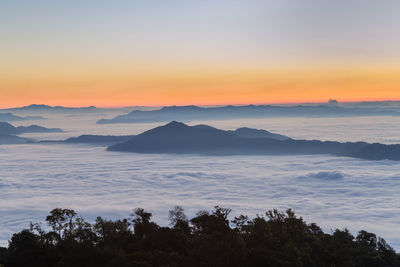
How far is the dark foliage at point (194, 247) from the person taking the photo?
3569 centimetres

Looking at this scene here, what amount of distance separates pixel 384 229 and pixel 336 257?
2796 inches

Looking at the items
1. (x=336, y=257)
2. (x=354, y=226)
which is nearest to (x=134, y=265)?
(x=336, y=257)

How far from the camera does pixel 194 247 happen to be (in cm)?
3700

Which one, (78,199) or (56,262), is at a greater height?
(56,262)

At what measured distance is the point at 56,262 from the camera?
3772cm

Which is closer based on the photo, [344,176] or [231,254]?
[231,254]

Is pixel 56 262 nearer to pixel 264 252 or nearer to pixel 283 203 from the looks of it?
pixel 264 252

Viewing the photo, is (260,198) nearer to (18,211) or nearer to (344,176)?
(344,176)

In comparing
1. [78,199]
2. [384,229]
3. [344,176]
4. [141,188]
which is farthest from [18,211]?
[344,176]

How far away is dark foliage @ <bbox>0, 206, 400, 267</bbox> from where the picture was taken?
35688 millimetres

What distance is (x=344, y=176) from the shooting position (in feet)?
632

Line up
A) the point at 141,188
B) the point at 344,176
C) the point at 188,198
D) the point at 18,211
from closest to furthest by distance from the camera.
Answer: the point at 18,211
the point at 188,198
the point at 141,188
the point at 344,176

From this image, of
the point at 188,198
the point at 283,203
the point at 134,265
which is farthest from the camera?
the point at 188,198

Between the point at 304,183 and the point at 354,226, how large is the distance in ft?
241
